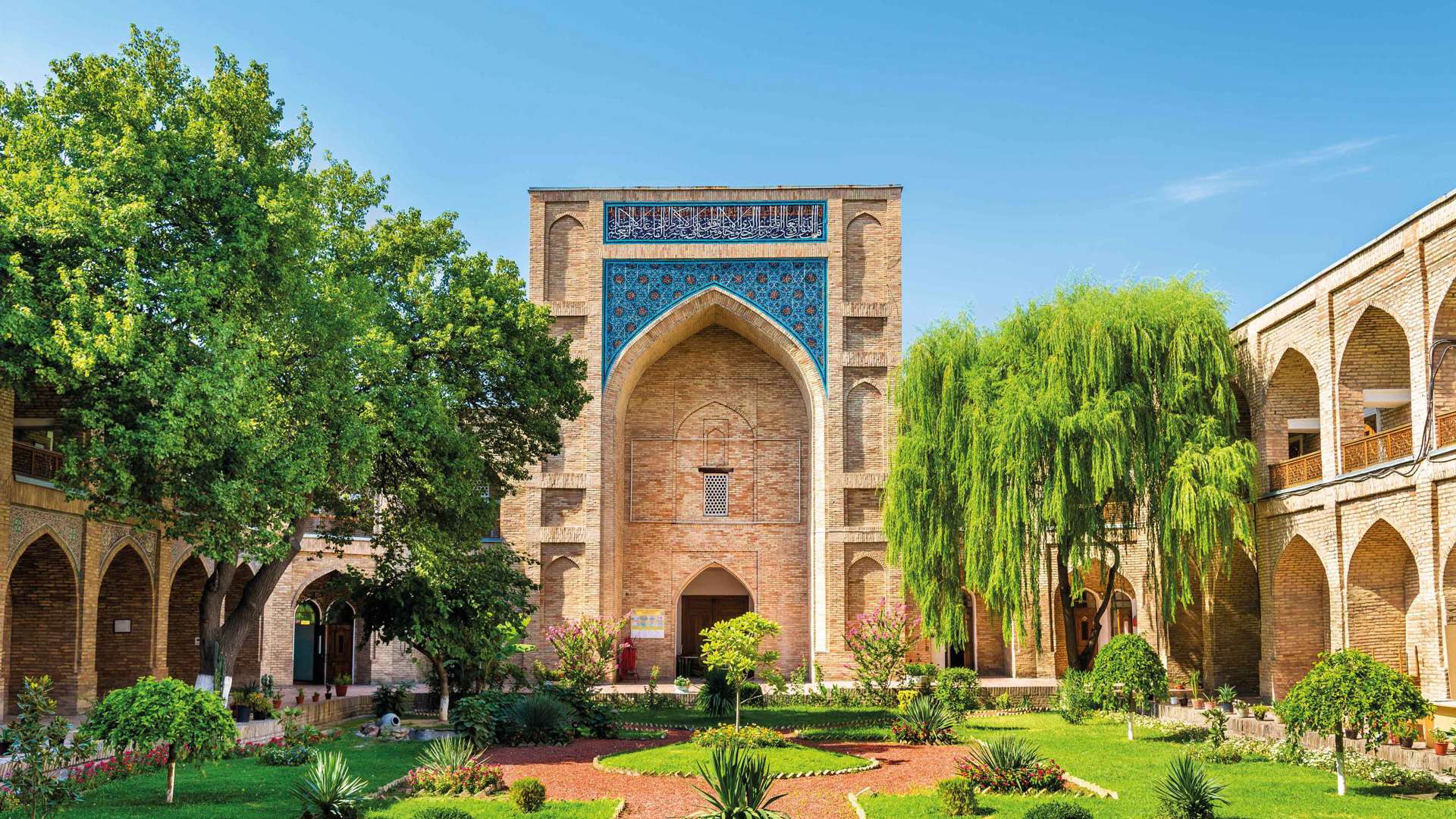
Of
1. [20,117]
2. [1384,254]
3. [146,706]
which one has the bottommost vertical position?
[146,706]

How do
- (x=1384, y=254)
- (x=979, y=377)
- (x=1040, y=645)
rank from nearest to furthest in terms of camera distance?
(x=1384, y=254), (x=979, y=377), (x=1040, y=645)

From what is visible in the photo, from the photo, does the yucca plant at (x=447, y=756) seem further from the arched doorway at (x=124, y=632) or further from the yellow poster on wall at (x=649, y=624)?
the yellow poster on wall at (x=649, y=624)

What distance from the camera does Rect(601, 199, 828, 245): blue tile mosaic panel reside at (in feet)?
89.4

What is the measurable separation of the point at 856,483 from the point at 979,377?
5.58 m

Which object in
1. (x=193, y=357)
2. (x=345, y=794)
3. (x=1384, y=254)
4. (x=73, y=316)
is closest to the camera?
(x=345, y=794)

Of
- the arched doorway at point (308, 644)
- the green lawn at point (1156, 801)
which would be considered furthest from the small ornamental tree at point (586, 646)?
the green lawn at point (1156, 801)

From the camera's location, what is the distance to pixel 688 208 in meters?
27.3

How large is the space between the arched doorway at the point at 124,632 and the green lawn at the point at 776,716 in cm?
763

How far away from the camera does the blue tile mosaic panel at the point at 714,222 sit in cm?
2723

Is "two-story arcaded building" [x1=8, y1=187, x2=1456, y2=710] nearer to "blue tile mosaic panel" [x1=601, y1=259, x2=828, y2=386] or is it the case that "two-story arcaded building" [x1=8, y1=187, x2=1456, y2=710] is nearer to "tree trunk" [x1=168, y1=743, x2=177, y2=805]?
"blue tile mosaic panel" [x1=601, y1=259, x2=828, y2=386]

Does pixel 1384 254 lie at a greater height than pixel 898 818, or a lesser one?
greater

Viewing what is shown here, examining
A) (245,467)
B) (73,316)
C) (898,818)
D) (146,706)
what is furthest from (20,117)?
(898,818)

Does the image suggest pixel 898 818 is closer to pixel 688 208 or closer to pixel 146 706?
pixel 146 706

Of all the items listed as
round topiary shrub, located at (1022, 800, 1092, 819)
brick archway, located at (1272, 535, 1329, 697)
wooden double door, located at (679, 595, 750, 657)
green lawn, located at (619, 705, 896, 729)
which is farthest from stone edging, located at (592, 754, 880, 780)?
wooden double door, located at (679, 595, 750, 657)
